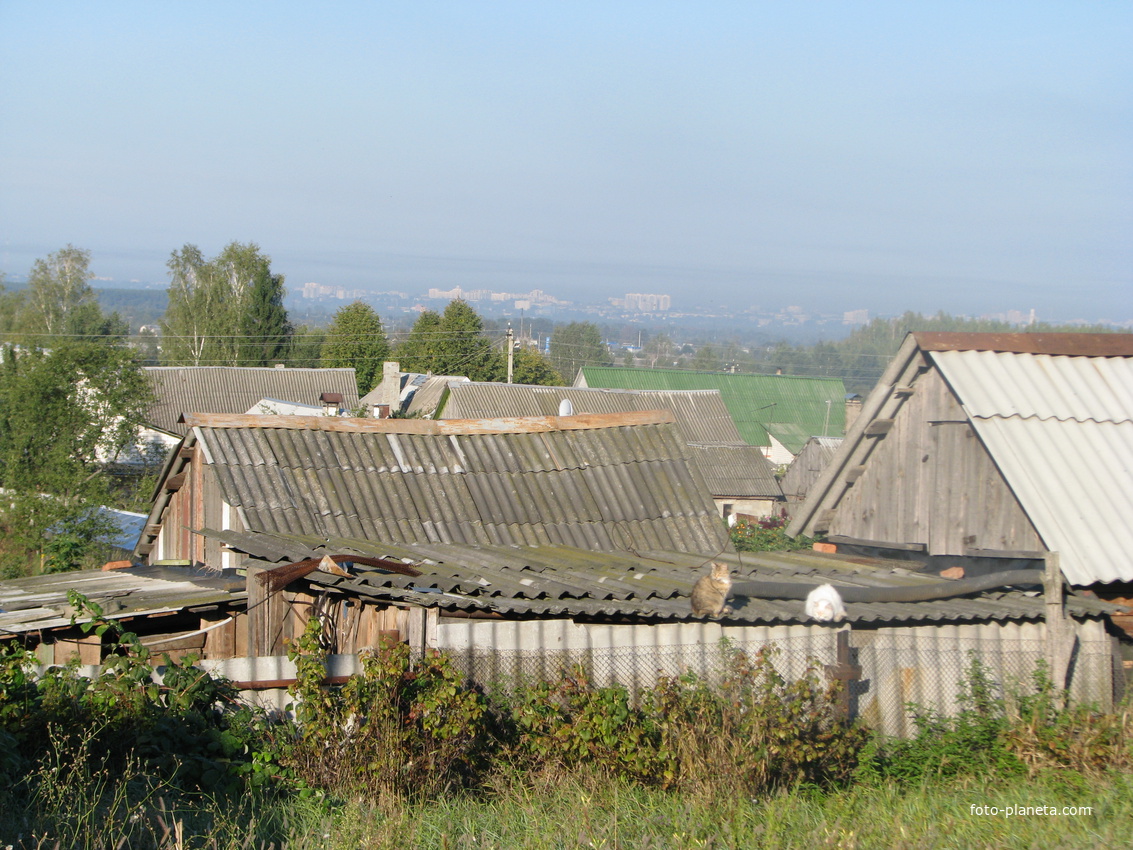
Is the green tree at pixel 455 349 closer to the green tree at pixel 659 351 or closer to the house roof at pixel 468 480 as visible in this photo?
the house roof at pixel 468 480

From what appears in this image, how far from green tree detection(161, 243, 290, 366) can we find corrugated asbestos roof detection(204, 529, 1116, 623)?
57.2 metres

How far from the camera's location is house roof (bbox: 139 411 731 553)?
9961 mm

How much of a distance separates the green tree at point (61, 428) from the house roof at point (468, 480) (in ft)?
67.1

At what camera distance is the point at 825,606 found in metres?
7.17

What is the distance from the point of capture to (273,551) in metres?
7.84

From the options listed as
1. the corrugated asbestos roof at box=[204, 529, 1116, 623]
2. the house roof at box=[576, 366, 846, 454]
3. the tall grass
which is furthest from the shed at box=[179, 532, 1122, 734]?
the house roof at box=[576, 366, 846, 454]

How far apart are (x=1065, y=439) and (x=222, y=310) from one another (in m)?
61.5

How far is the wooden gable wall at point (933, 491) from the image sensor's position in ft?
28.4

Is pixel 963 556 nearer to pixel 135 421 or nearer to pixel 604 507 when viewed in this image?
pixel 604 507

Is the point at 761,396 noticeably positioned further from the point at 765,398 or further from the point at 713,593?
the point at 713,593

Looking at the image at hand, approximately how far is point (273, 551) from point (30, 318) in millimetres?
61561

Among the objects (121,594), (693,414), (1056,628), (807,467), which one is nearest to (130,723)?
(121,594)

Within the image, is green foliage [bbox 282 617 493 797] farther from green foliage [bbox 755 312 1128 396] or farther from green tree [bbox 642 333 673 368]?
green tree [bbox 642 333 673 368]

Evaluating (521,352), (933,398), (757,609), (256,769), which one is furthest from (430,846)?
(521,352)
